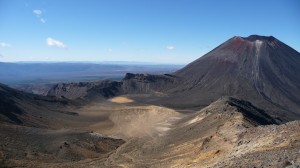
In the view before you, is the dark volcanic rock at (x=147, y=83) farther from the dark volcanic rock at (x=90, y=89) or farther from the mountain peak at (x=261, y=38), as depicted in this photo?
the mountain peak at (x=261, y=38)

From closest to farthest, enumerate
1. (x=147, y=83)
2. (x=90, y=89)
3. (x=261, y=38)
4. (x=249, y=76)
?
(x=249, y=76), (x=90, y=89), (x=147, y=83), (x=261, y=38)

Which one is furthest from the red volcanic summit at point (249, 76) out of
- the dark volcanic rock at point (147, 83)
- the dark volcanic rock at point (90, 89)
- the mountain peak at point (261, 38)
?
the dark volcanic rock at point (90, 89)

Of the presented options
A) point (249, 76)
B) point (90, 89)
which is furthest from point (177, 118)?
point (90, 89)

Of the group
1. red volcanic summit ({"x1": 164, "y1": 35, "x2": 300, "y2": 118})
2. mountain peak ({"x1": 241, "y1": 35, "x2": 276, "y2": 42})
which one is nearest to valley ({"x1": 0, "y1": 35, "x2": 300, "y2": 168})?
red volcanic summit ({"x1": 164, "y1": 35, "x2": 300, "y2": 118})

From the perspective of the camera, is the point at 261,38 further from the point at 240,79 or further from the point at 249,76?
the point at 240,79

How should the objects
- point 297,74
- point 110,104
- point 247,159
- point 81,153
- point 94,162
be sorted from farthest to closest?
point 297,74, point 110,104, point 81,153, point 94,162, point 247,159

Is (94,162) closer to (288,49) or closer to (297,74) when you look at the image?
(297,74)

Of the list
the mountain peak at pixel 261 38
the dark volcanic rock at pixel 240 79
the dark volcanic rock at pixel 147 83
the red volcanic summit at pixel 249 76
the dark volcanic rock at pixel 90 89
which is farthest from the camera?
the mountain peak at pixel 261 38

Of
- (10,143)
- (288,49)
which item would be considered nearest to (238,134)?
(10,143)

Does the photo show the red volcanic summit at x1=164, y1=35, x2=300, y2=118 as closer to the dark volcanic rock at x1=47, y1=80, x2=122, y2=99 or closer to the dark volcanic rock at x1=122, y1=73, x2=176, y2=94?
the dark volcanic rock at x1=122, y1=73, x2=176, y2=94

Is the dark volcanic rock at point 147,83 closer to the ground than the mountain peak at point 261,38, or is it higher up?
closer to the ground

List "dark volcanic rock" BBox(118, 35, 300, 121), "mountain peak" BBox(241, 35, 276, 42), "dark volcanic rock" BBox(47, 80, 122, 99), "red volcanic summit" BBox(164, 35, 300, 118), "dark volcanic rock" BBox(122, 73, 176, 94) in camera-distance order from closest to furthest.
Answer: "dark volcanic rock" BBox(118, 35, 300, 121) → "red volcanic summit" BBox(164, 35, 300, 118) → "dark volcanic rock" BBox(47, 80, 122, 99) → "dark volcanic rock" BBox(122, 73, 176, 94) → "mountain peak" BBox(241, 35, 276, 42)
